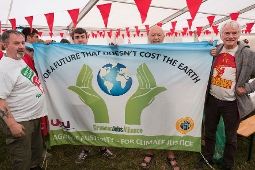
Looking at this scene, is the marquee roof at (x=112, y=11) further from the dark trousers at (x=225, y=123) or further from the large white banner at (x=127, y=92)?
the dark trousers at (x=225, y=123)

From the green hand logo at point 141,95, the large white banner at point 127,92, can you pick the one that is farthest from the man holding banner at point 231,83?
the green hand logo at point 141,95

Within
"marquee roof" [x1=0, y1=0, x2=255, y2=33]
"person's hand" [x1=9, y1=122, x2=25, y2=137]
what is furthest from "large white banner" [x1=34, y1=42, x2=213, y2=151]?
"marquee roof" [x1=0, y1=0, x2=255, y2=33]

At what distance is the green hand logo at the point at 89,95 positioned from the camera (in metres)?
2.28

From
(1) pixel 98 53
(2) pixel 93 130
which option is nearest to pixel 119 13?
(1) pixel 98 53

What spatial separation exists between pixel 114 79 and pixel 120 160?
4.05 ft

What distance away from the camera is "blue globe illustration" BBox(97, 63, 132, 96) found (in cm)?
223

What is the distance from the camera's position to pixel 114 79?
2246 millimetres

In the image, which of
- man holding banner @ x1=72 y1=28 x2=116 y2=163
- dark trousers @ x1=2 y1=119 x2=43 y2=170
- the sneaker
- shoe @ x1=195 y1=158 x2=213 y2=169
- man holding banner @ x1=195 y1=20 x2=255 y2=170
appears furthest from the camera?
the sneaker

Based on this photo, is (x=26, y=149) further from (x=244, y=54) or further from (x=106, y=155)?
(x=244, y=54)

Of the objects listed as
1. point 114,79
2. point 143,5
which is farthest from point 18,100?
point 143,5

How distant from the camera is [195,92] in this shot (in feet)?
7.01

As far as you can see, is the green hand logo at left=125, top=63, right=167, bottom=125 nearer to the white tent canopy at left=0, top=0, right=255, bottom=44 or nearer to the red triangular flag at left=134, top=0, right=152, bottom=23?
the red triangular flag at left=134, top=0, right=152, bottom=23

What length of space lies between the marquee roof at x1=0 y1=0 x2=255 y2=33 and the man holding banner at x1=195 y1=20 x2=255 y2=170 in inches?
154

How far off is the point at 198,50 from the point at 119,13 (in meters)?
4.99
